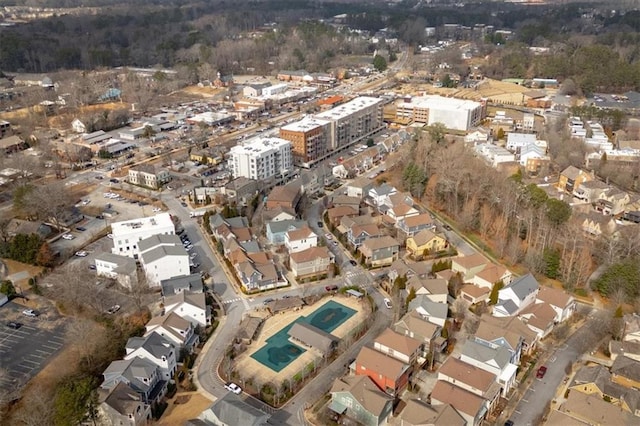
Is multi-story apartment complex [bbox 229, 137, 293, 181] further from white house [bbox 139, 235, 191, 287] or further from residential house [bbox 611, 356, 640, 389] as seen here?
residential house [bbox 611, 356, 640, 389]

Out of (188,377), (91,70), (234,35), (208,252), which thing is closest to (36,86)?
(91,70)

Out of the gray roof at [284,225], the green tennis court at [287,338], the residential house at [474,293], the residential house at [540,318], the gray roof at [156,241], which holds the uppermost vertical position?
the gray roof at [156,241]

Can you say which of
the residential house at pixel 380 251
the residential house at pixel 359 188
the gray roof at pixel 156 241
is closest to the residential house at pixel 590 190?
the residential house at pixel 359 188

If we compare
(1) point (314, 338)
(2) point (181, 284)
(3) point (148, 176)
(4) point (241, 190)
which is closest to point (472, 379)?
(1) point (314, 338)

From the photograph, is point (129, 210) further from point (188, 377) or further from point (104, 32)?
point (104, 32)

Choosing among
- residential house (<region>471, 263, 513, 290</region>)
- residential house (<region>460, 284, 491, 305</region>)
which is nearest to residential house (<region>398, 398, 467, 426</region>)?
residential house (<region>460, 284, 491, 305</region>)

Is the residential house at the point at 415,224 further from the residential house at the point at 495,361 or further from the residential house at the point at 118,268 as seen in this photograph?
the residential house at the point at 118,268

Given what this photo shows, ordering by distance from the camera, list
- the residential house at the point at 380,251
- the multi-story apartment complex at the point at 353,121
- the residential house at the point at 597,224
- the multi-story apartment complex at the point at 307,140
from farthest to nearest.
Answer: the multi-story apartment complex at the point at 353,121
the multi-story apartment complex at the point at 307,140
the residential house at the point at 597,224
the residential house at the point at 380,251

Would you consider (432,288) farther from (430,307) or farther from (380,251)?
(380,251)
